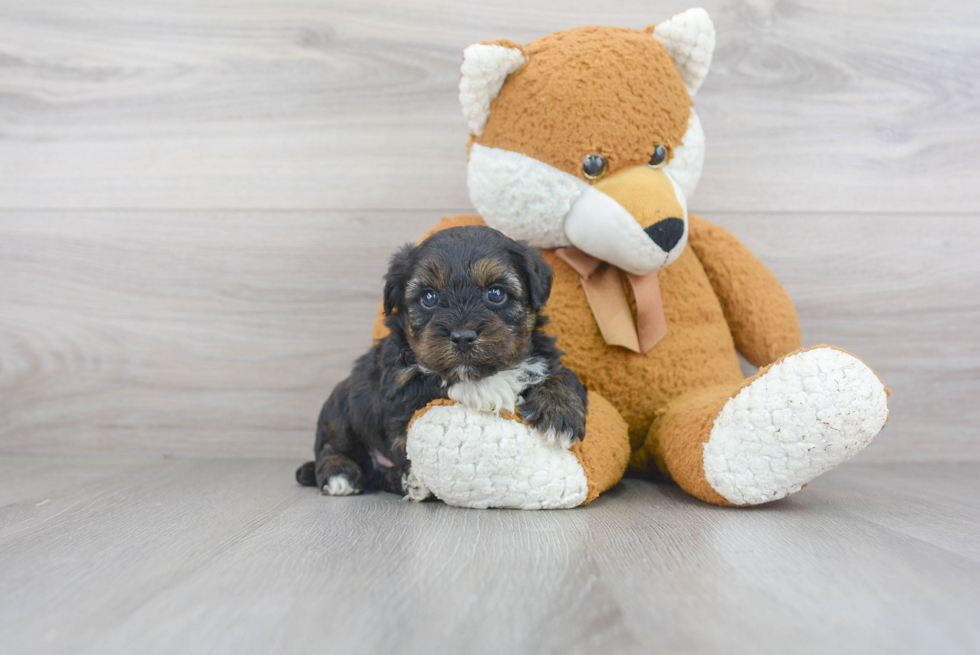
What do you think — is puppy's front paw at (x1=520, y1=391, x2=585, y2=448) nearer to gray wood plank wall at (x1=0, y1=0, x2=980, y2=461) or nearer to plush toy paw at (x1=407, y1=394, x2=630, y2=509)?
plush toy paw at (x1=407, y1=394, x2=630, y2=509)

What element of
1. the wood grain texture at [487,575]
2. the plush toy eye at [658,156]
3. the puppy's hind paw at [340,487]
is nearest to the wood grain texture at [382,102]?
the plush toy eye at [658,156]

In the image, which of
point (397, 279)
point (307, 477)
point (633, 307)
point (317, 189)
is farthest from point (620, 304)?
point (317, 189)

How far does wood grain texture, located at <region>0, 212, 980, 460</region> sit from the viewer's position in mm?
2160

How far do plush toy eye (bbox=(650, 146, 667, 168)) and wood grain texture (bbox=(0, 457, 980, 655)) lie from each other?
0.79m

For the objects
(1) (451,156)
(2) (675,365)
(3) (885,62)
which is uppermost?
(3) (885,62)

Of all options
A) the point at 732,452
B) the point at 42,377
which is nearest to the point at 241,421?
the point at 42,377

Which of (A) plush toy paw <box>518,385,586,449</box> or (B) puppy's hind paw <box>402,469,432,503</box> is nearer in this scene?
(A) plush toy paw <box>518,385,586,449</box>

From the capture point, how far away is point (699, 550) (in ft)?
3.78

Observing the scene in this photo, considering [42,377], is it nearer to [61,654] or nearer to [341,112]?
[341,112]

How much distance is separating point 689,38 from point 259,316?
58.6 inches

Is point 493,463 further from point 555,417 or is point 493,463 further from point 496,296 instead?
point 496,296

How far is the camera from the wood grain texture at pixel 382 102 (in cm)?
215

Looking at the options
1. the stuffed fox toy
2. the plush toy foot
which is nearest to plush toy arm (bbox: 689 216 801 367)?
the stuffed fox toy

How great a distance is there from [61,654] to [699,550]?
91cm
